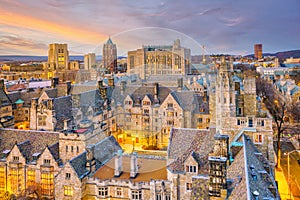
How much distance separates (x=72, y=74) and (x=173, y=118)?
125341 millimetres

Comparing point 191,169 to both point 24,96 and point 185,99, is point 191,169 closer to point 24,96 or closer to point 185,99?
point 185,99

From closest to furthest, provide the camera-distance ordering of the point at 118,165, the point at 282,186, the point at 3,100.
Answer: the point at 118,165 < the point at 282,186 < the point at 3,100

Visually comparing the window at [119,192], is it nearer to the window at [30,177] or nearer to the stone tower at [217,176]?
the stone tower at [217,176]

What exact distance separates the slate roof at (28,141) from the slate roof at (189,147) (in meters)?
14.6

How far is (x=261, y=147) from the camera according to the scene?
33.1 m

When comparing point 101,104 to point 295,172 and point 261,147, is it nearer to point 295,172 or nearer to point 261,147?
point 261,147

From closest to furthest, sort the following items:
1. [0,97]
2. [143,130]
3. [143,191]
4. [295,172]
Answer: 1. [143,191]
2. [295,172]
3. [143,130]
4. [0,97]

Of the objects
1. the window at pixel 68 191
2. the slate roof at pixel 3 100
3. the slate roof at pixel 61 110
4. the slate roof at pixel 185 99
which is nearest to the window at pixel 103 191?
the window at pixel 68 191

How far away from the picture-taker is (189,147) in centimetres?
3152

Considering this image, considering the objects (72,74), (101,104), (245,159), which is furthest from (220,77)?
(72,74)

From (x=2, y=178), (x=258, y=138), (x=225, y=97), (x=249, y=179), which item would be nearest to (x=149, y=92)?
(x=225, y=97)

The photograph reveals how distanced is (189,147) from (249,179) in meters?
11.0

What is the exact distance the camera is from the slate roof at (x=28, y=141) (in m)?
36.4

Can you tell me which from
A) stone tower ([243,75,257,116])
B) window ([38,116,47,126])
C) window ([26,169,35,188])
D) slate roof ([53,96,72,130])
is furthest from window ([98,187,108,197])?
window ([38,116,47,126])
